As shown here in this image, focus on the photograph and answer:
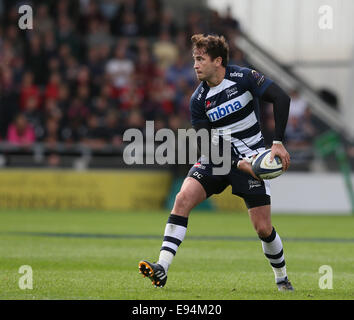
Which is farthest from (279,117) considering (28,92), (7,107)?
(28,92)

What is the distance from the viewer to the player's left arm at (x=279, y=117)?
7922 mm

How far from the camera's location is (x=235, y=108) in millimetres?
8312

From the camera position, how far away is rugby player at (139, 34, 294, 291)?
26.7ft

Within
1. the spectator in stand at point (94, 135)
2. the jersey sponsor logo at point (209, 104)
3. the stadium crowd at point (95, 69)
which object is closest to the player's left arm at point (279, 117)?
the jersey sponsor logo at point (209, 104)

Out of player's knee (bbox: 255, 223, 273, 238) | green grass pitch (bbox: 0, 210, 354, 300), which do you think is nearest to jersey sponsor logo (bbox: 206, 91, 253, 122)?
player's knee (bbox: 255, 223, 273, 238)

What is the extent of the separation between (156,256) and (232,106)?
3303 mm

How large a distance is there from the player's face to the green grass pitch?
200cm

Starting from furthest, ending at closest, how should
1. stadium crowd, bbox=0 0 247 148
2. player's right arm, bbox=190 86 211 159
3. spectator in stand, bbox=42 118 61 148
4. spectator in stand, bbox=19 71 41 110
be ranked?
spectator in stand, bbox=19 71 41 110, stadium crowd, bbox=0 0 247 148, spectator in stand, bbox=42 118 61 148, player's right arm, bbox=190 86 211 159

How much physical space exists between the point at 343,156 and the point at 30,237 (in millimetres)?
9456

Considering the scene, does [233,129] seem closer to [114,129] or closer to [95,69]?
[114,129]

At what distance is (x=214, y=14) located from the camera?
2364 cm

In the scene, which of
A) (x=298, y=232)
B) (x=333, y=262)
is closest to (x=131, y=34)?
(x=298, y=232)

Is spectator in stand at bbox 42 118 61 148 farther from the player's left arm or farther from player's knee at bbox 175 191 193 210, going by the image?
the player's left arm

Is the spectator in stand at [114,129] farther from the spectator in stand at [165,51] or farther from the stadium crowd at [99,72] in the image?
the spectator in stand at [165,51]
